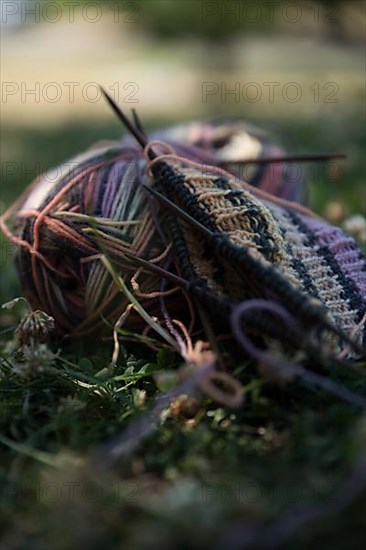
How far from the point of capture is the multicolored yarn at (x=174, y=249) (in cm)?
97

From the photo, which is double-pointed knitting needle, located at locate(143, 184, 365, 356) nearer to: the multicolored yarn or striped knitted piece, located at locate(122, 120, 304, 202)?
the multicolored yarn

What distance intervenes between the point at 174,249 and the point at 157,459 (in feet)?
1.03

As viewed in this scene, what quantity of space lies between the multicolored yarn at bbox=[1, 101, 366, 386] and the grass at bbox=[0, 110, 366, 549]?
0.08 m

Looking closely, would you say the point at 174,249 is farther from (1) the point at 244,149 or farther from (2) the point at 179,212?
(1) the point at 244,149

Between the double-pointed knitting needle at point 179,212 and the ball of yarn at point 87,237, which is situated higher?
the double-pointed knitting needle at point 179,212

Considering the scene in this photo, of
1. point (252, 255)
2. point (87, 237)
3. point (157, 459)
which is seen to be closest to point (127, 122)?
point (87, 237)

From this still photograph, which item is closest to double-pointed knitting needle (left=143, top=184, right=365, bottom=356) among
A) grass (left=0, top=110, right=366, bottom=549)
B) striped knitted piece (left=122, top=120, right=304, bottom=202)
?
grass (left=0, top=110, right=366, bottom=549)

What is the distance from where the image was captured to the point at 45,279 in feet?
3.85

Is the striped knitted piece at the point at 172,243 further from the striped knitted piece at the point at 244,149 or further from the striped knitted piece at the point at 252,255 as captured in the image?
the striped knitted piece at the point at 244,149

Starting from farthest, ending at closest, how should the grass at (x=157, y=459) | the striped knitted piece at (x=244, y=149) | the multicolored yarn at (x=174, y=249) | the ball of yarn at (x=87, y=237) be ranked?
1. the striped knitted piece at (x=244, y=149)
2. the ball of yarn at (x=87, y=237)
3. the multicolored yarn at (x=174, y=249)
4. the grass at (x=157, y=459)

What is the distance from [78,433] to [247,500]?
0.27 m

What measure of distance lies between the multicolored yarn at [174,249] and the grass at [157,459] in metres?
0.08

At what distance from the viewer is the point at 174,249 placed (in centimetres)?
107

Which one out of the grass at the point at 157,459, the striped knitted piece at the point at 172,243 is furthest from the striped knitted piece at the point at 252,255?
the grass at the point at 157,459
